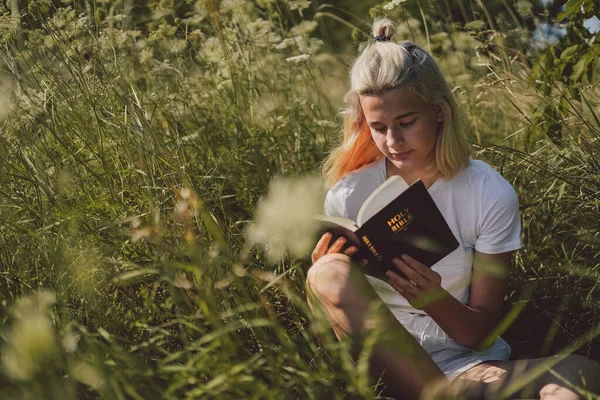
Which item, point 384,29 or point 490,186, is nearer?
point 490,186

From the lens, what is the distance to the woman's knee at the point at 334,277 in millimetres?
1932

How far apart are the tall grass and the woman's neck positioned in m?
0.27

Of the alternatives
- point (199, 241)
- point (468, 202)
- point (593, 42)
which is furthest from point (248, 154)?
point (593, 42)

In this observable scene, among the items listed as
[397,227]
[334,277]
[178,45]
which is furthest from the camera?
[178,45]

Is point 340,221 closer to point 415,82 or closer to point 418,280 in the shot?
point 418,280

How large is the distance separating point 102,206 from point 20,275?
16.2 inches

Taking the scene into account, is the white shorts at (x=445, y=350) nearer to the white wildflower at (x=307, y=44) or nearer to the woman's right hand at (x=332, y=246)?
the woman's right hand at (x=332, y=246)

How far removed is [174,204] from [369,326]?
76cm

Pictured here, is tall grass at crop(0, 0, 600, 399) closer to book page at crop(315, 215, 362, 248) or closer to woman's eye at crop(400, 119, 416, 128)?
→ book page at crop(315, 215, 362, 248)

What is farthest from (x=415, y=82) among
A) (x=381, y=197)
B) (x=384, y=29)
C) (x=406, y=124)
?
(x=381, y=197)

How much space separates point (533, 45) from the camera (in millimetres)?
3217

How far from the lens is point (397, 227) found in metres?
1.83

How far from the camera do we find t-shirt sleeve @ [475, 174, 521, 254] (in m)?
2.07

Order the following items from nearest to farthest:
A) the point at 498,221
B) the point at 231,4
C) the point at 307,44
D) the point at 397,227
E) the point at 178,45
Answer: the point at 397,227, the point at 498,221, the point at 178,45, the point at 231,4, the point at 307,44
